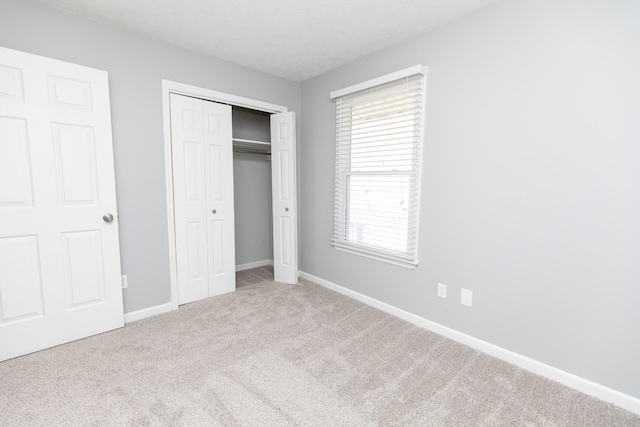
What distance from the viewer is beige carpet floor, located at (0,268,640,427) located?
152 cm

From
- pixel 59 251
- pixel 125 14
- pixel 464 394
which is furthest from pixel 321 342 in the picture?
pixel 125 14

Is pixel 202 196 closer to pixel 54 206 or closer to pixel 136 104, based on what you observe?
pixel 136 104

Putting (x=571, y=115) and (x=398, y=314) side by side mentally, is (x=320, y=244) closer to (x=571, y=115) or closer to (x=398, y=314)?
(x=398, y=314)

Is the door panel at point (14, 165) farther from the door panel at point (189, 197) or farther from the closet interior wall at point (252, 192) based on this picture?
the closet interior wall at point (252, 192)

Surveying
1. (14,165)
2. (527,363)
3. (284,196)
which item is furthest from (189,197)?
(527,363)

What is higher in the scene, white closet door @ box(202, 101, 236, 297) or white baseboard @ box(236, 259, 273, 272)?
white closet door @ box(202, 101, 236, 297)

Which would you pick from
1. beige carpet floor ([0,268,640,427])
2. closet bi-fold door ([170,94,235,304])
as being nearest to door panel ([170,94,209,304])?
closet bi-fold door ([170,94,235,304])

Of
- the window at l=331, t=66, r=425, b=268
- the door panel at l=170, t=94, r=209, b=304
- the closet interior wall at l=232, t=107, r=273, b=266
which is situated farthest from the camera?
the closet interior wall at l=232, t=107, r=273, b=266

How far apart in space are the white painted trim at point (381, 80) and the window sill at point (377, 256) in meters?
1.61

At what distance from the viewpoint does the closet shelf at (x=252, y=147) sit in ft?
11.5

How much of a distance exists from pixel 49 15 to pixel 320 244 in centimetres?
306

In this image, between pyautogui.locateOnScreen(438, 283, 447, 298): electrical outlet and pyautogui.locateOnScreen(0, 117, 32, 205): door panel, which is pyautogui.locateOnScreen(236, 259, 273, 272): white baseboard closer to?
pyautogui.locateOnScreen(0, 117, 32, 205): door panel

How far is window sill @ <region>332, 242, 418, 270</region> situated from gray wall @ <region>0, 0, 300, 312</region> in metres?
1.81

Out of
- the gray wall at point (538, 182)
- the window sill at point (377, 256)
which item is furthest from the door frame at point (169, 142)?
the gray wall at point (538, 182)
